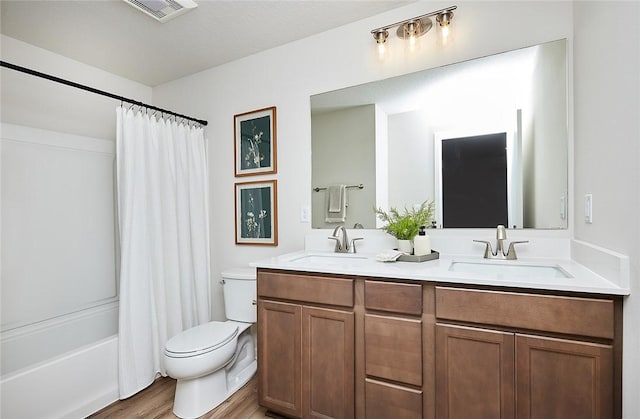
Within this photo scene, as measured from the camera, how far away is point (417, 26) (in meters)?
1.77

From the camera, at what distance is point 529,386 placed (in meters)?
1.12

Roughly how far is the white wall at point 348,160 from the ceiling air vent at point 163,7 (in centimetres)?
100

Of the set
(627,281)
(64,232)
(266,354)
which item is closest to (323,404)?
(266,354)

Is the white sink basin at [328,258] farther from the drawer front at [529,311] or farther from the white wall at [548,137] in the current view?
the white wall at [548,137]

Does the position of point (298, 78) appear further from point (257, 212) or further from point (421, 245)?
point (421, 245)

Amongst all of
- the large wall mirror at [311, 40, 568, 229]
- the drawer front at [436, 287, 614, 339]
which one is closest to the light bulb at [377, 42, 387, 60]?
the large wall mirror at [311, 40, 568, 229]

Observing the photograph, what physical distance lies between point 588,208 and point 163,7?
2.44 m

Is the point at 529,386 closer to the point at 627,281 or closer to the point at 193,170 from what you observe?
the point at 627,281

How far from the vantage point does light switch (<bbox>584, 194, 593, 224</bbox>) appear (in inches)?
49.6

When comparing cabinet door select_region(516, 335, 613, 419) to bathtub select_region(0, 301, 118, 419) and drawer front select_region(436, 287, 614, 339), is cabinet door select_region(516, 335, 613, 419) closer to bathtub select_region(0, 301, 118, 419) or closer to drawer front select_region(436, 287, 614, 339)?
drawer front select_region(436, 287, 614, 339)

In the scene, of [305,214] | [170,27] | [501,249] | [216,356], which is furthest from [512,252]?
[170,27]

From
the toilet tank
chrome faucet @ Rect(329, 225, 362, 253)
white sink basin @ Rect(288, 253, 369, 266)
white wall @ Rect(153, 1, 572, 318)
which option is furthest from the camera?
the toilet tank

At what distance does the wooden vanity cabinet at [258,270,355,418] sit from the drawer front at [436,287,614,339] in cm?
45

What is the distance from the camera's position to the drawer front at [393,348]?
1309 mm
